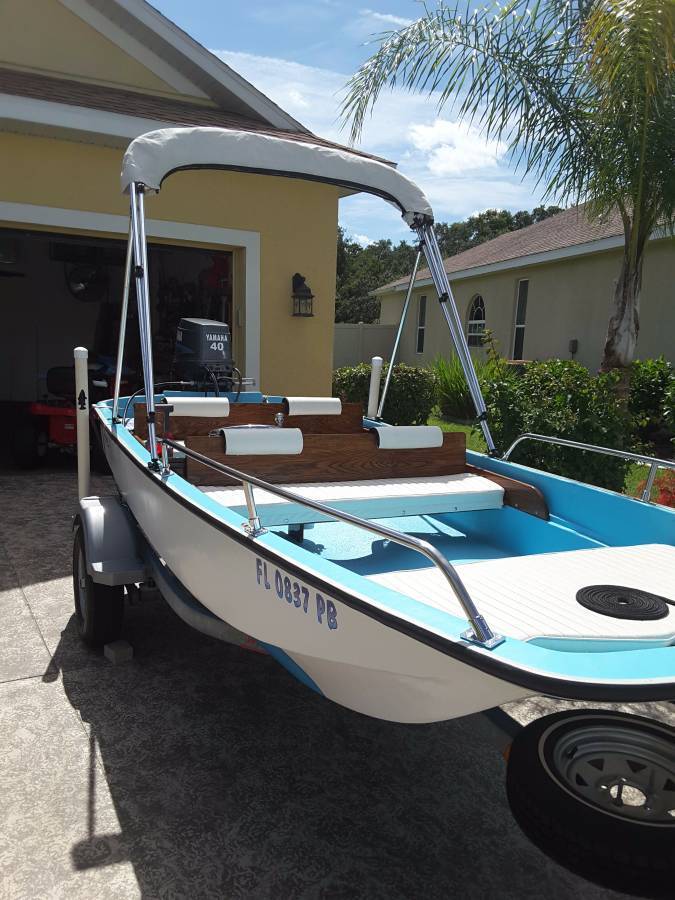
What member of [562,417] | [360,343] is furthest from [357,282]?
[562,417]

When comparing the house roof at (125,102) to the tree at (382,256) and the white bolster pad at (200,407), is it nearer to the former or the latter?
the white bolster pad at (200,407)

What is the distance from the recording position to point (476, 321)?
18047 mm

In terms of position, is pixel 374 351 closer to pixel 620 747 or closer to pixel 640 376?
pixel 640 376

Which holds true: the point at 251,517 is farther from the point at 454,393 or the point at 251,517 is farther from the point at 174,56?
the point at 454,393

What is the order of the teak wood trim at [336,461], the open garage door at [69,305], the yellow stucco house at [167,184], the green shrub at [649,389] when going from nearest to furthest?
the teak wood trim at [336,461] → the yellow stucco house at [167,184] → the green shrub at [649,389] → the open garage door at [69,305]

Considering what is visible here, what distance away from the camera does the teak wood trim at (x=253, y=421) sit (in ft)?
13.6

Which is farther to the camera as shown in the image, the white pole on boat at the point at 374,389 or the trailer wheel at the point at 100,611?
the white pole on boat at the point at 374,389

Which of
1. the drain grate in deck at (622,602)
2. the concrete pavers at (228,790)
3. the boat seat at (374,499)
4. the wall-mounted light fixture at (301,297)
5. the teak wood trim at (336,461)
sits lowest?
the concrete pavers at (228,790)

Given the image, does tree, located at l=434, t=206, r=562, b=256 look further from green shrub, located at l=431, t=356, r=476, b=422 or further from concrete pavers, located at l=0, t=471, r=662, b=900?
concrete pavers, located at l=0, t=471, r=662, b=900

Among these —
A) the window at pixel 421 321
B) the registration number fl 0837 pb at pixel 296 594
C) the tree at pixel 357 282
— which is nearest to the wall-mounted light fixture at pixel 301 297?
the registration number fl 0837 pb at pixel 296 594

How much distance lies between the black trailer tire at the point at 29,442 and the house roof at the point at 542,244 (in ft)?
28.0

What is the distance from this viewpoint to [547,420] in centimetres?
643

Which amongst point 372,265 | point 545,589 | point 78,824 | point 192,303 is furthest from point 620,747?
point 372,265

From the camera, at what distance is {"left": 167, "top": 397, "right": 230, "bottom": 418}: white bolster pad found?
422 cm
